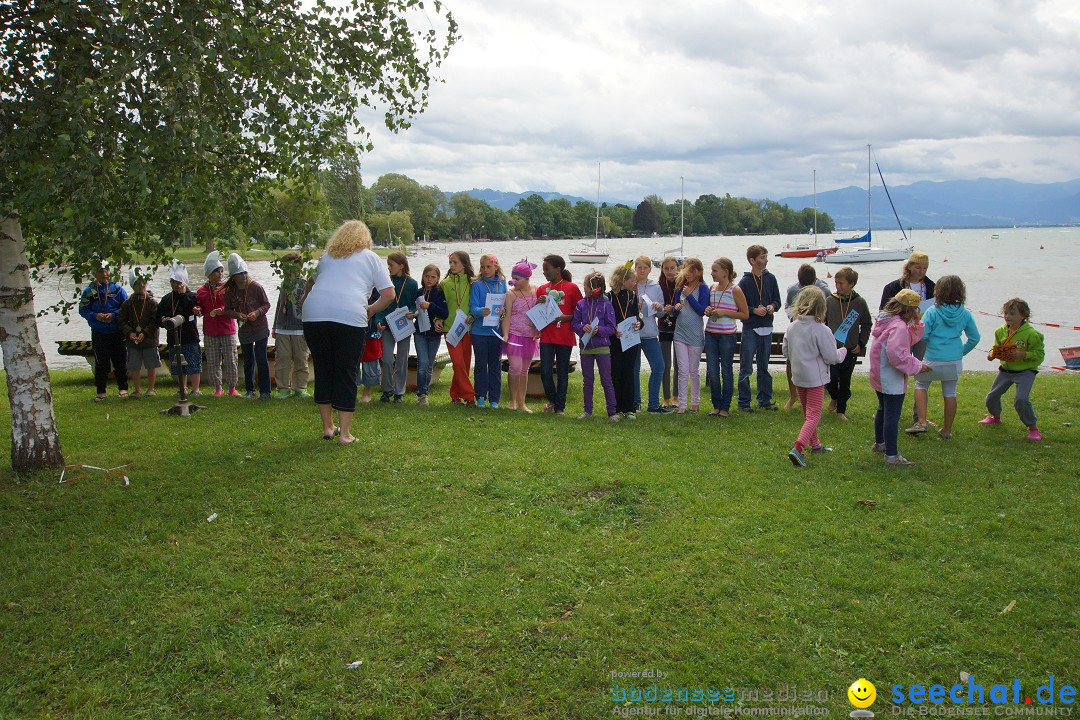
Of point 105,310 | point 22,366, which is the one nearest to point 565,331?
point 22,366

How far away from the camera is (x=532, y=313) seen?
957 cm

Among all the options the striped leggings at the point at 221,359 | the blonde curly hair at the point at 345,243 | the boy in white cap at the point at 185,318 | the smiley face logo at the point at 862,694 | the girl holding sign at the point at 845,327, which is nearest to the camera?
the smiley face logo at the point at 862,694

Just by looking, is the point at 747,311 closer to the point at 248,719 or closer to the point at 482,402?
the point at 482,402

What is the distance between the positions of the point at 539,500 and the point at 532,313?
3763 millimetres

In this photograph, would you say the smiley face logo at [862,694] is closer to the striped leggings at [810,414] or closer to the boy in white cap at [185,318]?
the striped leggings at [810,414]

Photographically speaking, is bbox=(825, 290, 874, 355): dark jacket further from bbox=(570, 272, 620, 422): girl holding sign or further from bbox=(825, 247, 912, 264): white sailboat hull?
bbox=(825, 247, 912, 264): white sailboat hull

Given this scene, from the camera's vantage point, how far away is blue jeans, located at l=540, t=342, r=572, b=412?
Answer: 984 cm

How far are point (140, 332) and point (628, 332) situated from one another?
677 cm

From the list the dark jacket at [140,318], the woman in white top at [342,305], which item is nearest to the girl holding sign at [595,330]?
the woman in white top at [342,305]

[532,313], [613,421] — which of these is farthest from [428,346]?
[613,421]

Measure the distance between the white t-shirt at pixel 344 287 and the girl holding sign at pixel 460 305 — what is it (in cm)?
274

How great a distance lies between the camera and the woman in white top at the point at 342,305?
710 cm

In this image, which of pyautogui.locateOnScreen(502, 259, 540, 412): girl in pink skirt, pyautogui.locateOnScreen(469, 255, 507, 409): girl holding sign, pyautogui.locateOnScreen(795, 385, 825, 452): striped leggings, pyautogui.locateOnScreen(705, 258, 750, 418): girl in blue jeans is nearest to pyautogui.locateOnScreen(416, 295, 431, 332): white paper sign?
pyautogui.locateOnScreen(469, 255, 507, 409): girl holding sign

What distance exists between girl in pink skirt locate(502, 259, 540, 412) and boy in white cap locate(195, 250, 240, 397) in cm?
395
